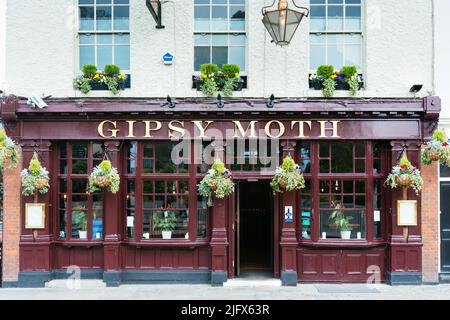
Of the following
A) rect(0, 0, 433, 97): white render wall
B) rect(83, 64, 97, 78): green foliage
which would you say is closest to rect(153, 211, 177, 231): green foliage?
rect(0, 0, 433, 97): white render wall

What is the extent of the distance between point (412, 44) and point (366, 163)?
306 centimetres

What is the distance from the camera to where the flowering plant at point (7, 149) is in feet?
36.0

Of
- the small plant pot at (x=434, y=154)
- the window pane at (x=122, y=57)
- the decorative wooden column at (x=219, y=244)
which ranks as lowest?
the decorative wooden column at (x=219, y=244)

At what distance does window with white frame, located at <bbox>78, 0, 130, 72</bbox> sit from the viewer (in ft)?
39.5

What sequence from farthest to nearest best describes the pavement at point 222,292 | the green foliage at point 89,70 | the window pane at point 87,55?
the window pane at point 87,55 → the green foliage at point 89,70 → the pavement at point 222,292

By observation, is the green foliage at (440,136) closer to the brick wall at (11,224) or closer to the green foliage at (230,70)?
the green foliage at (230,70)

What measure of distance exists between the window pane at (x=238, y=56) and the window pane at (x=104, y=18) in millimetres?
3054

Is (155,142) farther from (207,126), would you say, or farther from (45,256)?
(45,256)

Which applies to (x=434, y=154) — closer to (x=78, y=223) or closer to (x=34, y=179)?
(x=78, y=223)

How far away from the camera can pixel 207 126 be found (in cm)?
1169

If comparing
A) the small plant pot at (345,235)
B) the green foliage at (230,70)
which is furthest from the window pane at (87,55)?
the small plant pot at (345,235)

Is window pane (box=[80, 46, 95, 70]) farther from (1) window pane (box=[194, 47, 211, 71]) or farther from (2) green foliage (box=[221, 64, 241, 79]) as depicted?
(2) green foliage (box=[221, 64, 241, 79])

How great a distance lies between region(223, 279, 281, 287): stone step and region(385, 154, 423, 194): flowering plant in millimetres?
3532

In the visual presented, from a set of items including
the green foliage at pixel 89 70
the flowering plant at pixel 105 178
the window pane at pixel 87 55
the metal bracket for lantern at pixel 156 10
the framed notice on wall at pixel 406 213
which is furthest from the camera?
the window pane at pixel 87 55
